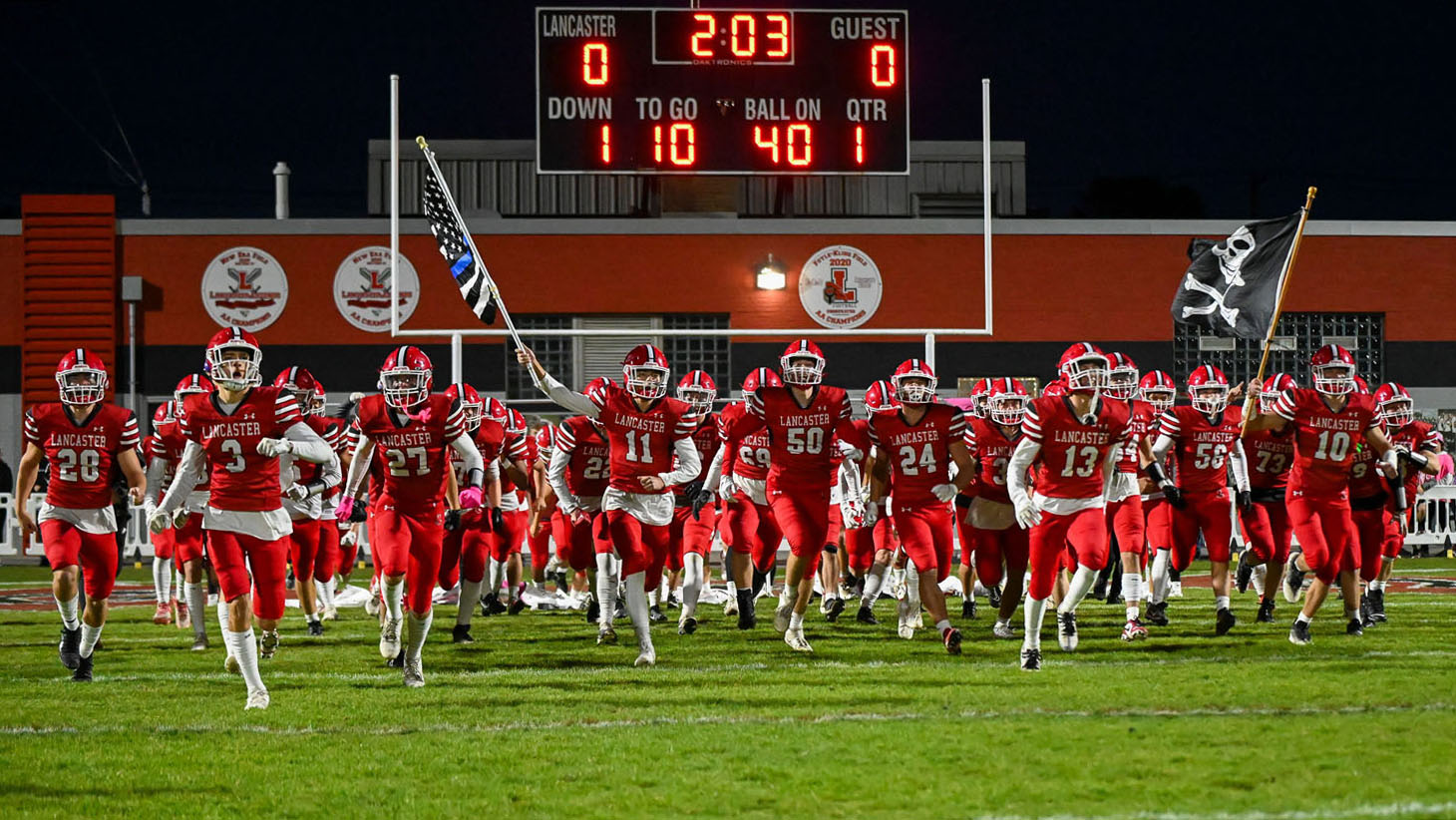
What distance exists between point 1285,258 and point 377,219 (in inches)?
625

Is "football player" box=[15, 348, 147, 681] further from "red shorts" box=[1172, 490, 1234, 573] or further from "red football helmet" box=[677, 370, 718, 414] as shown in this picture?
"red shorts" box=[1172, 490, 1234, 573]

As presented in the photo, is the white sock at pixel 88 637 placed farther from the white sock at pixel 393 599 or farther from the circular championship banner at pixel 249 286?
the circular championship banner at pixel 249 286

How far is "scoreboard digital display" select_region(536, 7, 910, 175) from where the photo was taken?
16828mm

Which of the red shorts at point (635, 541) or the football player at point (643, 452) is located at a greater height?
the football player at point (643, 452)

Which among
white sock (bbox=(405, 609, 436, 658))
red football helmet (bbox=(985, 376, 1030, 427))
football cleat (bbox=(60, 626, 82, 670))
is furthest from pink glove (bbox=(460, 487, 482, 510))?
red football helmet (bbox=(985, 376, 1030, 427))

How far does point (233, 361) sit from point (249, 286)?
17748mm

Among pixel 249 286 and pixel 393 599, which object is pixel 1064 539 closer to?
pixel 393 599

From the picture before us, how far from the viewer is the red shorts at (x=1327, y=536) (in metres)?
10.6

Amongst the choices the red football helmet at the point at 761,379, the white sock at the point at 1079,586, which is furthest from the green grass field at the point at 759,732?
the red football helmet at the point at 761,379

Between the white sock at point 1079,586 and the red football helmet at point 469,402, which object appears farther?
the red football helmet at point 469,402

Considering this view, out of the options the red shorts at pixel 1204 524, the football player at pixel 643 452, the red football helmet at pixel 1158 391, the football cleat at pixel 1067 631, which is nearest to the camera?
the football player at pixel 643 452

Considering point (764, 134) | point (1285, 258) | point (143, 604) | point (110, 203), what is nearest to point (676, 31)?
point (764, 134)

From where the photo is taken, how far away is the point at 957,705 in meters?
7.88

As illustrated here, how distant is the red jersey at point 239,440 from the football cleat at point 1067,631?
5.24 m
